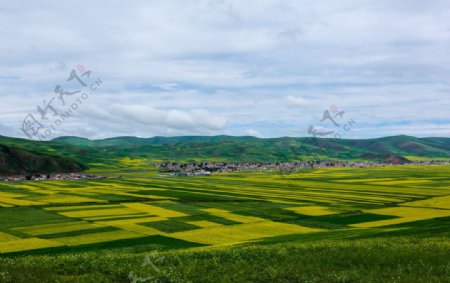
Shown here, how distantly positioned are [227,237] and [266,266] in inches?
1158

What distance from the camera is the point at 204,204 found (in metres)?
91.8

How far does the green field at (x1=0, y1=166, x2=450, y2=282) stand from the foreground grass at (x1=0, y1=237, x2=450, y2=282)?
6cm

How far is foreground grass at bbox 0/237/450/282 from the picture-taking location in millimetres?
22125

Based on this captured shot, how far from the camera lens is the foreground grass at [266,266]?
72.6ft

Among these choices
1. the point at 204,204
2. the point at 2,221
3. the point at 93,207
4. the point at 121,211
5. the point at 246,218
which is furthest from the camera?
the point at 204,204

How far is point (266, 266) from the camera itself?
2477cm

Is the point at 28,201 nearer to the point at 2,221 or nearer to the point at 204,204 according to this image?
the point at 2,221

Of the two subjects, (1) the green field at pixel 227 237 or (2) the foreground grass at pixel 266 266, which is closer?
(2) the foreground grass at pixel 266 266

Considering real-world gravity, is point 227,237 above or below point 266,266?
below

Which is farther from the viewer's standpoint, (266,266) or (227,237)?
(227,237)

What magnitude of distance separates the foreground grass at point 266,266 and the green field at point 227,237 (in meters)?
0.06

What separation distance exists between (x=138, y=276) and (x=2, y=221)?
53197 millimetres

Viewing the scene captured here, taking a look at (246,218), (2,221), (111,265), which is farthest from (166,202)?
(111,265)

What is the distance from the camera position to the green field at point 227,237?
76.5ft
